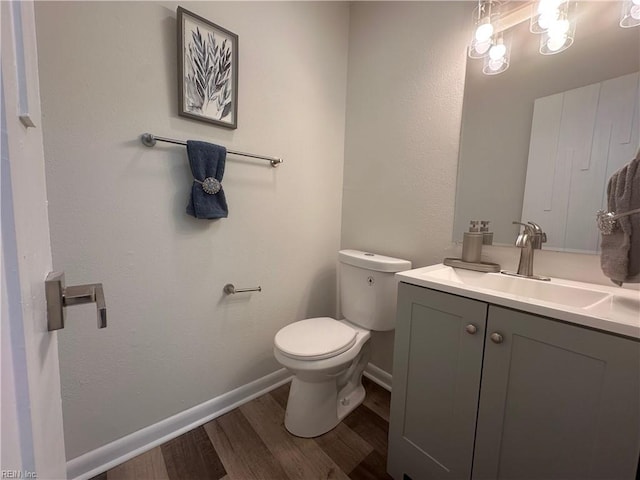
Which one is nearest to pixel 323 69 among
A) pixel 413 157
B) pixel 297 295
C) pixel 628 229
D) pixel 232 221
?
pixel 413 157

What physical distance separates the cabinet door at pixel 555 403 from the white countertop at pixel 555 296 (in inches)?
1.1

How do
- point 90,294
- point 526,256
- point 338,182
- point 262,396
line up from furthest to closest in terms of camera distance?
1. point 338,182
2. point 262,396
3. point 526,256
4. point 90,294

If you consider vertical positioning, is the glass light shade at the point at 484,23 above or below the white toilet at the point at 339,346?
above

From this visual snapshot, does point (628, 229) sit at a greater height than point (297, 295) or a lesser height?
greater

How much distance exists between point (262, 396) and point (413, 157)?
5.30 ft

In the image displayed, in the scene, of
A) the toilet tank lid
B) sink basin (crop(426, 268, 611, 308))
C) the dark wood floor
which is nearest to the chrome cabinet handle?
sink basin (crop(426, 268, 611, 308))

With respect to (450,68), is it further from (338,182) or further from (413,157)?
(338,182)

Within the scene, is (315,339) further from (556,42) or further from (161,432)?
(556,42)

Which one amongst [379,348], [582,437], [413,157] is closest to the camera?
[582,437]

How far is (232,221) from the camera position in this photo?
4.36 feet

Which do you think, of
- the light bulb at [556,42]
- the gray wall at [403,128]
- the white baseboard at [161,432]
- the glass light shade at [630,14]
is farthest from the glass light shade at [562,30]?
the white baseboard at [161,432]

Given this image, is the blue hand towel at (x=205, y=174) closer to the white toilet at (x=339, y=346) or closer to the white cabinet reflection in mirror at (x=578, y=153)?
the white toilet at (x=339, y=346)

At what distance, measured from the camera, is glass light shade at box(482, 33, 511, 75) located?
1.11 meters

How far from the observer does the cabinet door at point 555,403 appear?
59cm
